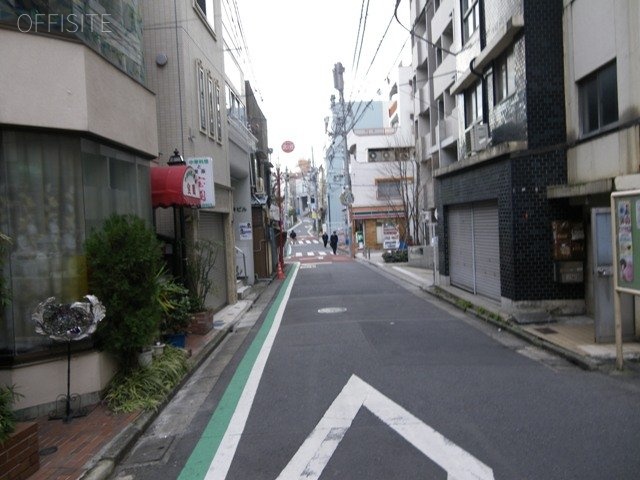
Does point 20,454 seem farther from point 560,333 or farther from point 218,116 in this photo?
point 218,116

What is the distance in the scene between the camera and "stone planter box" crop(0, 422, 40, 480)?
449 cm

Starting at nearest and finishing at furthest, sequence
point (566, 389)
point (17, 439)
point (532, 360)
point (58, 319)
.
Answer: point (17, 439) → point (58, 319) → point (566, 389) → point (532, 360)

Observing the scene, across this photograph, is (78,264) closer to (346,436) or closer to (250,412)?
(250,412)

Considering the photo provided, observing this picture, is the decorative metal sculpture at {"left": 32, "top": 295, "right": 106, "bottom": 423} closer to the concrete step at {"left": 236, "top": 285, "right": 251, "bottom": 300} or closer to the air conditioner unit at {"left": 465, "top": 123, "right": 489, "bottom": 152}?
the air conditioner unit at {"left": 465, "top": 123, "right": 489, "bottom": 152}

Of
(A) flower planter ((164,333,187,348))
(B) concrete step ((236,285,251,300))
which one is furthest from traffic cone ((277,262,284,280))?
(A) flower planter ((164,333,187,348))

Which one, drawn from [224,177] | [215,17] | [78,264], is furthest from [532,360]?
[215,17]

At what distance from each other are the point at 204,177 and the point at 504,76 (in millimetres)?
Result: 7290

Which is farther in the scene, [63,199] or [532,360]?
[532,360]

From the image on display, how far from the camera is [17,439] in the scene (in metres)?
4.63

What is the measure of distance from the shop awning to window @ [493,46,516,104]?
738 centimetres

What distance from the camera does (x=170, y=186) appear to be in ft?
32.2

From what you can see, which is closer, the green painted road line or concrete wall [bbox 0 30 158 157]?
the green painted road line

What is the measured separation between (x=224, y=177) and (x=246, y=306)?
3689mm

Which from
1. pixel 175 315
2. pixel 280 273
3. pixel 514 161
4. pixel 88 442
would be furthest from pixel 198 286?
pixel 280 273
